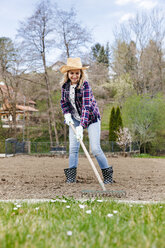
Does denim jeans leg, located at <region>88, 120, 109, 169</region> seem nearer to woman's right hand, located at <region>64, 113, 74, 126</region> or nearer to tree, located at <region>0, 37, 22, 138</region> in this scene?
woman's right hand, located at <region>64, 113, 74, 126</region>

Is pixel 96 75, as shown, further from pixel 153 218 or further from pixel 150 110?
pixel 153 218

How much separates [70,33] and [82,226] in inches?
653

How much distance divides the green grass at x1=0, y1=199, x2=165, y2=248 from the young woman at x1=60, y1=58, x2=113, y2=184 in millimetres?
1549

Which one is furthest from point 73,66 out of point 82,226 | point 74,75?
point 82,226

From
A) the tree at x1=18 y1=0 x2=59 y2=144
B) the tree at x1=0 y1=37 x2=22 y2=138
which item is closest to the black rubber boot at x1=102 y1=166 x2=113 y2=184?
the tree at x1=18 y1=0 x2=59 y2=144

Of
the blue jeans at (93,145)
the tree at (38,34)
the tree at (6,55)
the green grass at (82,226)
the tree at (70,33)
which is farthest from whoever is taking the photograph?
the tree at (6,55)

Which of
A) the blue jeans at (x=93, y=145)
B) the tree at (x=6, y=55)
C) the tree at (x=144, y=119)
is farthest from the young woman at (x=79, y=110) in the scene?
the tree at (x=6, y=55)

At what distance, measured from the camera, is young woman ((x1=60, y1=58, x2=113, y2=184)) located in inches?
153

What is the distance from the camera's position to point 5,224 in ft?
6.07

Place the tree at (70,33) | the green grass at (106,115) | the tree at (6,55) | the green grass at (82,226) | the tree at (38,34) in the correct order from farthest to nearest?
the green grass at (106,115) → the tree at (6,55) → the tree at (70,33) → the tree at (38,34) → the green grass at (82,226)

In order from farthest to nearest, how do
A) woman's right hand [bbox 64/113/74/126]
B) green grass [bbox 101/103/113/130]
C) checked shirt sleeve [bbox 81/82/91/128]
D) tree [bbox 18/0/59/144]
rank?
green grass [bbox 101/103/113/130] < tree [bbox 18/0/59/144] < woman's right hand [bbox 64/113/74/126] < checked shirt sleeve [bbox 81/82/91/128]

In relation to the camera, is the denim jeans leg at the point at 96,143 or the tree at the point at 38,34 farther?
the tree at the point at 38,34

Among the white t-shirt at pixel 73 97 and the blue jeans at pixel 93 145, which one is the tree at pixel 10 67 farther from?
the blue jeans at pixel 93 145

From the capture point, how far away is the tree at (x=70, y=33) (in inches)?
669
